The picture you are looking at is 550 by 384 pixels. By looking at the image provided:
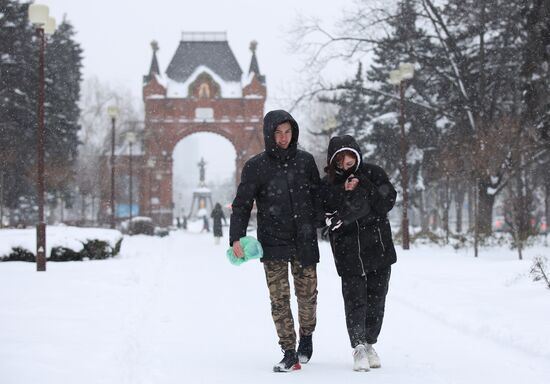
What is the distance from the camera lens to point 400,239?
2264 cm

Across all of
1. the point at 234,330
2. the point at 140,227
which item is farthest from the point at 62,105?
the point at 234,330

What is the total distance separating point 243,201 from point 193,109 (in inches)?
2187

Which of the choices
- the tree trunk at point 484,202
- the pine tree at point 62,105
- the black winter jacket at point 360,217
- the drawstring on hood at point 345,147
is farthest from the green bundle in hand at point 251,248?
the pine tree at point 62,105

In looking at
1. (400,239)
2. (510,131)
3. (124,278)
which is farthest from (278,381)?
(400,239)

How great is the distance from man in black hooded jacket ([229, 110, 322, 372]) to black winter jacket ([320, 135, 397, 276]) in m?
0.19

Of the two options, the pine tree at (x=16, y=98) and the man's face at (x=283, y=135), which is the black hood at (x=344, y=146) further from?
the pine tree at (x=16, y=98)

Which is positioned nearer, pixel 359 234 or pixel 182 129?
pixel 359 234

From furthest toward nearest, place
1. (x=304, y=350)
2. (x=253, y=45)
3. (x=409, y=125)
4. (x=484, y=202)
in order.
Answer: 1. (x=253, y=45)
2. (x=409, y=125)
3. (x=484, y=202)
4. (x=304, y=350)

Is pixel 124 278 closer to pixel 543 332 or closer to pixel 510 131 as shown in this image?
pixel 543 332

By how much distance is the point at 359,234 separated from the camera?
539cm

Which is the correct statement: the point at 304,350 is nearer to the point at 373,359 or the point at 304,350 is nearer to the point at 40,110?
the point at 373,359

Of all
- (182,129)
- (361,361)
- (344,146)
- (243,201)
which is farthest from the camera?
(182,129)

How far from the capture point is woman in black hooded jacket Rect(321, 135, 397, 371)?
17.4ft

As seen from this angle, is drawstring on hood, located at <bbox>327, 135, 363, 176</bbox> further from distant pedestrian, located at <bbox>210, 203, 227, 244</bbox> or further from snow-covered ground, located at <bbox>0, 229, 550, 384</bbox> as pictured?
distant pedestrian, located at <bbox>210, 203, 227, 244</bbox>
